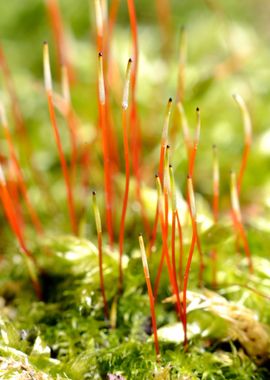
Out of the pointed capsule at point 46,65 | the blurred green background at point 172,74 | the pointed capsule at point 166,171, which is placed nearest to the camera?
the pointed capsule at point 166,171

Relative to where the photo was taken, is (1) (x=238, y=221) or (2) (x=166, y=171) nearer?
(2) (x=166, y=171)

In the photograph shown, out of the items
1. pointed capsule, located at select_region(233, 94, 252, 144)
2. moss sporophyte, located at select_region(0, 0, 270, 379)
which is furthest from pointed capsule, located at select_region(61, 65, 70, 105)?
pointed capsule, located at select_region(233, 94, 252, 144)

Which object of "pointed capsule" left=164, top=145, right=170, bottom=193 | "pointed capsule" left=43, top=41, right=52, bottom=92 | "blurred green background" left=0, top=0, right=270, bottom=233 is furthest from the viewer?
"blurred green background" left=0, top=0, right=270, bottom=233

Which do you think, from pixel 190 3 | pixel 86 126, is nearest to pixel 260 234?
pixel 86 126

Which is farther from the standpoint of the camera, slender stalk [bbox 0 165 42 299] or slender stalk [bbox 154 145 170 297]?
slender stalk [bbox 0 165 42 299]

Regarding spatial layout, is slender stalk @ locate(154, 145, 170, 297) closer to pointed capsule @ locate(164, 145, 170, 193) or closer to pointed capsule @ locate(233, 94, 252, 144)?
pointed capsule @ locate(164, 145, 170, 193)

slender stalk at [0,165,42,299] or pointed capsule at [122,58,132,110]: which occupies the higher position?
pointed capsule at [122,58,132,110]

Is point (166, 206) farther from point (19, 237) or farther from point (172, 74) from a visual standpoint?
point (172, 74)

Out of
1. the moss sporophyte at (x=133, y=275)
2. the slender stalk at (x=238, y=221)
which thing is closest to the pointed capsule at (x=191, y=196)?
the moss sporophyte at (x=133, y=275)

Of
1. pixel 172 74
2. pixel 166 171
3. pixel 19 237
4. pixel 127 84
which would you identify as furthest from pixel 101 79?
pixel 172 74

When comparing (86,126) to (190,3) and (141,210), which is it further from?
(190,3)

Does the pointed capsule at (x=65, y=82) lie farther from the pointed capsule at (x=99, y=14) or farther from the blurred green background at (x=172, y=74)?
the blurred green background at (x=172, y=74)
